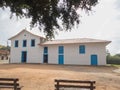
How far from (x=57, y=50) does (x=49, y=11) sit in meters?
26.0

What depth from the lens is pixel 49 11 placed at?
1034 cm

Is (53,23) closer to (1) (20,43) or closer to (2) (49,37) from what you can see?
(2) (49,37)

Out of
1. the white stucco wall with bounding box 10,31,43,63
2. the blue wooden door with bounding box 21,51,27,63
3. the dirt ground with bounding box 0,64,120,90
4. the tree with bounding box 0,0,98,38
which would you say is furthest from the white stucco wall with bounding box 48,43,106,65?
the tree with bounding box 0,0,98,38

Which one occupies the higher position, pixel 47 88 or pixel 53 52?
pixel 53 52

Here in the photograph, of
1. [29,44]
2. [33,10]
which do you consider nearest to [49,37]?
[33,10]

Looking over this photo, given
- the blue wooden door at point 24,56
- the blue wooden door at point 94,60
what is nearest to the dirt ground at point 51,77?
the blue wooden door at point 94,60

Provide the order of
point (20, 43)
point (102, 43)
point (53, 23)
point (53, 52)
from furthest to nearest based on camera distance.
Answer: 1. point (20, 43)
2. point (53, 52)
3. point (102, 43)
4. point (53, 23)

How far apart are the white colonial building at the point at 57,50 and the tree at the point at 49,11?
22.4 meters

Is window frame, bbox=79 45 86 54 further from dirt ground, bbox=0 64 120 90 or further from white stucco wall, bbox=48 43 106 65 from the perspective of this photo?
dirt ground, bbox=0 64 120 90

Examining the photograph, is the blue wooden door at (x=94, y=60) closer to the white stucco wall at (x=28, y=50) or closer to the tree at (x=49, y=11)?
the white stucco wall at (x=28, y=50)

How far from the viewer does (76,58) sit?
34.6 m

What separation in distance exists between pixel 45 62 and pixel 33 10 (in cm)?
2779

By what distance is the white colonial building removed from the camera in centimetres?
3328

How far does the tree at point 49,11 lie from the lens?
380 inches
